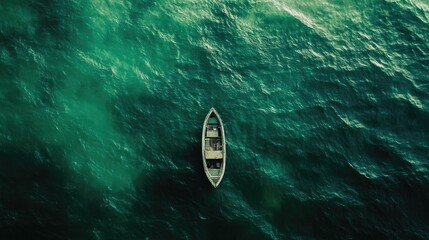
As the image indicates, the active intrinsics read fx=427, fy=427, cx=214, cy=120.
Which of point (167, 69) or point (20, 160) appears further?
point (167, 69)

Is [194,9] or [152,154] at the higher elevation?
[194,9]

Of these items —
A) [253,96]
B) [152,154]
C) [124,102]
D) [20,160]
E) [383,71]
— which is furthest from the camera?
[383,71]

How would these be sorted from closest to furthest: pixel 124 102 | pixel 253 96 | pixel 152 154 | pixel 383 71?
1. pixel 152 154
2. pixel 124 102
3. pixel 253 96
4. pixel 383 71

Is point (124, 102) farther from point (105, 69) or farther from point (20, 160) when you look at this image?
point (20, 160)

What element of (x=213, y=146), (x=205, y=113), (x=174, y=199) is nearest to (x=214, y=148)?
(x=213, y=146)

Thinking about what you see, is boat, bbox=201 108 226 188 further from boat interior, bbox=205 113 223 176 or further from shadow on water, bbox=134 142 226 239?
shadow on water, bbox=134 142 226 239

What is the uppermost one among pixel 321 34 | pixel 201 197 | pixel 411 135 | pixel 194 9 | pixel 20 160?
pixel 194 9

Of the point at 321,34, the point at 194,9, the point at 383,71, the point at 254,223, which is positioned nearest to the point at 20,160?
the point at 254,223

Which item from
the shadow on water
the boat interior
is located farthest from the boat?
the shadow on water
